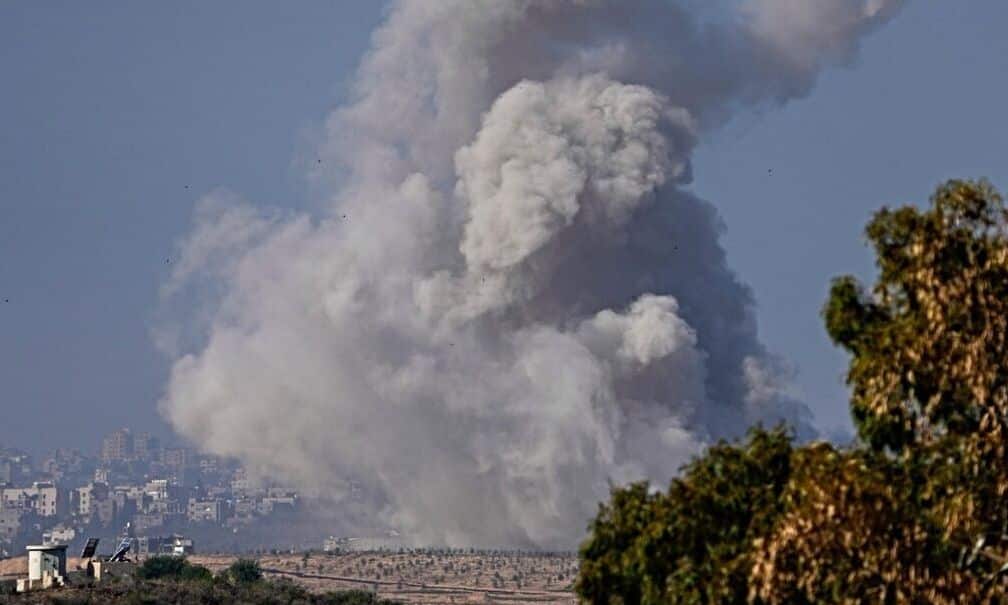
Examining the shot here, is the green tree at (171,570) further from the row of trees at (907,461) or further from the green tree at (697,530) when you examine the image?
the row of trees at (907,461)

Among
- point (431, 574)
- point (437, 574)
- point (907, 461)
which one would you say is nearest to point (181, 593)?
point (437, 574)

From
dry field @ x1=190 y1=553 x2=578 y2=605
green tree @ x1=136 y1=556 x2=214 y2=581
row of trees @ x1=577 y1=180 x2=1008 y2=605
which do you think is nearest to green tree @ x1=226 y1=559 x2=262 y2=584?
green tree @ x1=136 y1=556 x2=214 y2=581

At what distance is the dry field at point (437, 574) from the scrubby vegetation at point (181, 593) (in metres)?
13.1

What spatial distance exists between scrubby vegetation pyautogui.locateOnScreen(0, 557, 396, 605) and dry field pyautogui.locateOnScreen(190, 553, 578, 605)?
43.1ft

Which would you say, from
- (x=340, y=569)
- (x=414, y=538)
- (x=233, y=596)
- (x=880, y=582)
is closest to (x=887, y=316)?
(x=880, y=582)

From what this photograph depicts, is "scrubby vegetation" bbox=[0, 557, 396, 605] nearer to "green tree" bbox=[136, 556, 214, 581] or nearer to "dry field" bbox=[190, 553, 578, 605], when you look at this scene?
"green tree" bbox=[136, 556, 214, 581]

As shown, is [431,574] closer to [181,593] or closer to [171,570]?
[171,570]

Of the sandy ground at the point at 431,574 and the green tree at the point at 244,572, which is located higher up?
the sandy ground at the point at 431,574

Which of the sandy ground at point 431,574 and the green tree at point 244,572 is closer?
the green tree at point 244,572

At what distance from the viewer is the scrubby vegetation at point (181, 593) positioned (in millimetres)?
64188

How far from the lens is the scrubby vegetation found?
211 ft

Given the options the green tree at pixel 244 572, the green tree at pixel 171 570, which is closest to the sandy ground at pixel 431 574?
the green tree at pixel 244 572

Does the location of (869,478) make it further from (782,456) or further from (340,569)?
(340,569)

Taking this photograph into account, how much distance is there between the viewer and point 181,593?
69750 millimetres
